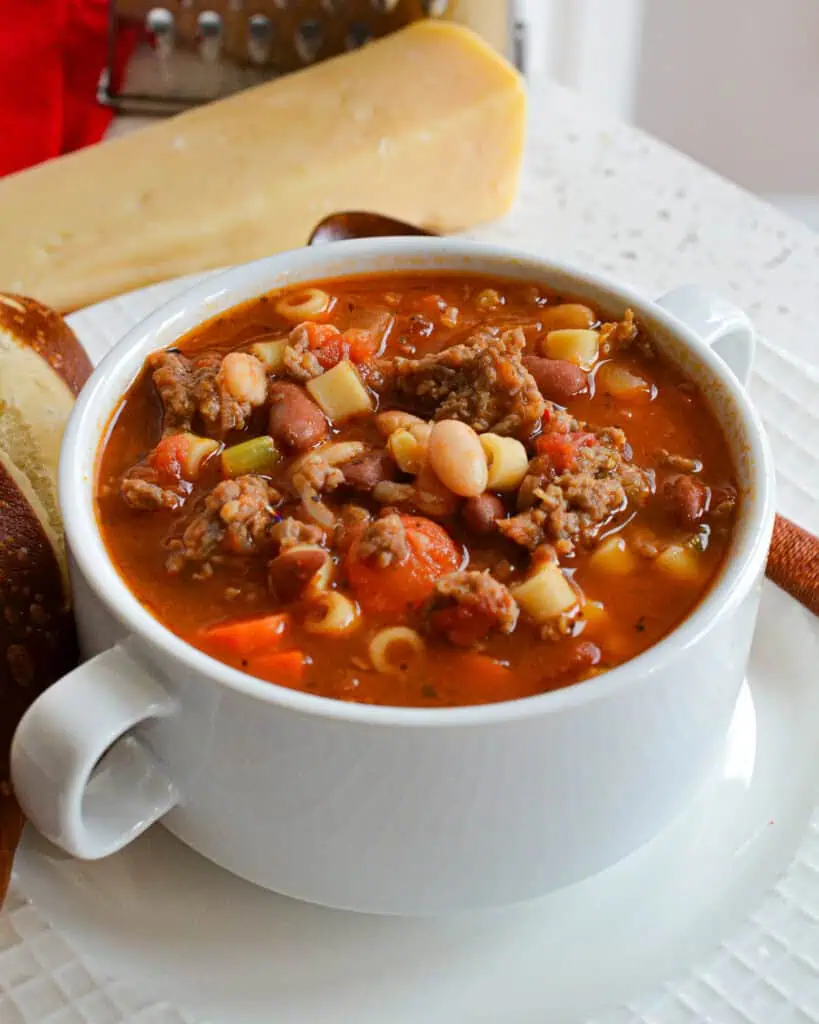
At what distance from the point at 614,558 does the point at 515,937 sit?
45cm

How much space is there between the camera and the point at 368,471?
1.54m

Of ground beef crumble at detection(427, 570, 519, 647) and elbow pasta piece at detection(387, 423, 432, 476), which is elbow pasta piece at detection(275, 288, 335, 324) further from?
ground beef crumble at detection(427, 570, 519, 647)

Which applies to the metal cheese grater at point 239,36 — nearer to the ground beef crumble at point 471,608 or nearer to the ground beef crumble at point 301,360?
the ground beef crumble at point 301,360

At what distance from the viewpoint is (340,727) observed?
121cm

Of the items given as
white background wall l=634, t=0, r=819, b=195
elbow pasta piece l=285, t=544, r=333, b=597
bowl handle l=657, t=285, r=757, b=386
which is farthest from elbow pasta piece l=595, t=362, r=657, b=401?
white background wall l=634, t=0, r=819, b=195

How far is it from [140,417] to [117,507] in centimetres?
18

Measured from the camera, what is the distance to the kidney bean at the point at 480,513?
4.91ft

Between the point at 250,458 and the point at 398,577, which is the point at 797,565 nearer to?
the point at 398,577

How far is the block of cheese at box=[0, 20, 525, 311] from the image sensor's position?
278cm

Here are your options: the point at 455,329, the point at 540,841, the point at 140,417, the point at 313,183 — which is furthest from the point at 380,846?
the point at 313,183

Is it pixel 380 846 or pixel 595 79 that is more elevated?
pixel 380 846

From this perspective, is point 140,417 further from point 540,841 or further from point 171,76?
point 171,76

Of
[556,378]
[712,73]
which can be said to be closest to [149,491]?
[556,378]

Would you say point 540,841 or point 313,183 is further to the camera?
point 313,183
